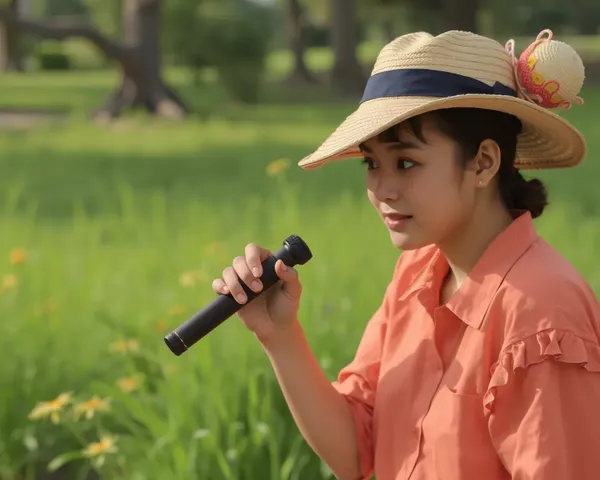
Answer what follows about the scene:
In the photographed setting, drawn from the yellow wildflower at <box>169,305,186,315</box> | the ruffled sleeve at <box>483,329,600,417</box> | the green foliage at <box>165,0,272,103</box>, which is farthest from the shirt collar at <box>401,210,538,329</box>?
the green foliage at <box>165,0,272,103</box>

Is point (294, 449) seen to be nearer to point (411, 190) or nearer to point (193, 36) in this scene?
point (411, 190)

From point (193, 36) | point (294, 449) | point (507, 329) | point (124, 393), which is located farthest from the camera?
point (193, 36)

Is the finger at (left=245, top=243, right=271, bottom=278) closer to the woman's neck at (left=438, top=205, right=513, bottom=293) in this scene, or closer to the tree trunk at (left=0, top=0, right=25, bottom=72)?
the woman's neck at (left=438, top=205, right=513, bottom=293)

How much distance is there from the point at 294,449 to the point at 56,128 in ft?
44.7

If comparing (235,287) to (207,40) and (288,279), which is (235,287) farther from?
(207,40)

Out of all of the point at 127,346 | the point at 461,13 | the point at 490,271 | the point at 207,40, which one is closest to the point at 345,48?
the point at 207,40

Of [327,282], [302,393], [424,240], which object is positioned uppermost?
[424,240]

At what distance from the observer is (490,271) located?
6.70 feet

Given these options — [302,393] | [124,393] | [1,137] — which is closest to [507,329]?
[302,393]

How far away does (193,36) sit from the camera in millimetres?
21641

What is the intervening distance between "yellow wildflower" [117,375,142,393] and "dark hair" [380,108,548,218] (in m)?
1.72

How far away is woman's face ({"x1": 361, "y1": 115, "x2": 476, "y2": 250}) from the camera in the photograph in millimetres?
2016

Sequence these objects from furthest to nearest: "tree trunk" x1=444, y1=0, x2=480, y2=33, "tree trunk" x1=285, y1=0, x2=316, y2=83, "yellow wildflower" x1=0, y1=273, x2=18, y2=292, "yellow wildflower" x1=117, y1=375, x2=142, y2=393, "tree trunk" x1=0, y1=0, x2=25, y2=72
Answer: "tree trunk" x1=0, y1=0, x2=25, y2=72, "tree trunk" x1=285, y1=0, x2=316, y2=83, "tree trunk" x1=444, y1=0, x2=480, y2=33, "yellow wildflower" x1=0, y1=273, x2=18, y2=292, "yellow wildflower" x1=117, y1=375, x2=142, y2=393

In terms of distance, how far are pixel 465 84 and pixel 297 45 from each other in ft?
91.7
